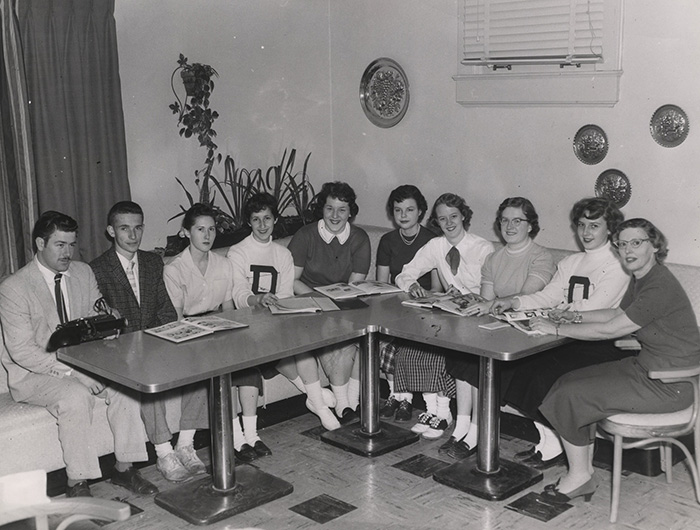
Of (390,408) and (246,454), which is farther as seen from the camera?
(390,408)

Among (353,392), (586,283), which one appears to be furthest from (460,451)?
(586,283)

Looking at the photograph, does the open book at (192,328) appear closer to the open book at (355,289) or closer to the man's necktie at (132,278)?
the man's necktie at (132,278)

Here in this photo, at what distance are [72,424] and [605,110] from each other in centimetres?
334

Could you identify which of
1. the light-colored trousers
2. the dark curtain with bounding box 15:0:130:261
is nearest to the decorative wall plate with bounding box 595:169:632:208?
the dark curtain with bounding box 15:0:130:261

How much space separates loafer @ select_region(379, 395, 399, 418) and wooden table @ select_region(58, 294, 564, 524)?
1.85 feet

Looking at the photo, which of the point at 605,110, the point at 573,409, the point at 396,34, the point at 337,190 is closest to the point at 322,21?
the point at 396,34

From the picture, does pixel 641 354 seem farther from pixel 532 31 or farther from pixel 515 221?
pixel 532 31

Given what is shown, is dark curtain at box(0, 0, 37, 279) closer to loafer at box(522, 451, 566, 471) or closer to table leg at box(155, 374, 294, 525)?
table leg at box(155, 374, 294, 525)

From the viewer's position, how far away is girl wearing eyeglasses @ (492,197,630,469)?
14.1ft

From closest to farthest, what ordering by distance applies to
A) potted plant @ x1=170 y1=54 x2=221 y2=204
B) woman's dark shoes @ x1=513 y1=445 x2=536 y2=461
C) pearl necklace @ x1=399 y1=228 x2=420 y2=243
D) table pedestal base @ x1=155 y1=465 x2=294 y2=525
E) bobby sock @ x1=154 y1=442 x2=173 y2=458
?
1. table pedestal base @ x1=155 y1=465 x2=294 y2=525
2. bobby sock @ x1=154 y1=442 x2=173 y2=458
3. woman's dark shoes @ x1=513 y1=445 x2=536 y2=461
4. pearl necklace @ x1=399 y1=228 x2=420 y2=243
5. potted plant @ x1=170 y1=54 x2=221 y2=204

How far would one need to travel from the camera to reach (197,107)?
5.77 metres

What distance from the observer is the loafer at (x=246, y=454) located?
461 centimetres

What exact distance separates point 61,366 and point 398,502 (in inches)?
66.0

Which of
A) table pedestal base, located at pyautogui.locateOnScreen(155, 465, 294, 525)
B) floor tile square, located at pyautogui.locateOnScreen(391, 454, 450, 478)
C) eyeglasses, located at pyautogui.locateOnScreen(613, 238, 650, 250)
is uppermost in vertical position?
eyeglasses, located at pyautogui.locateOnScreen(613, 238, 650, 250)
